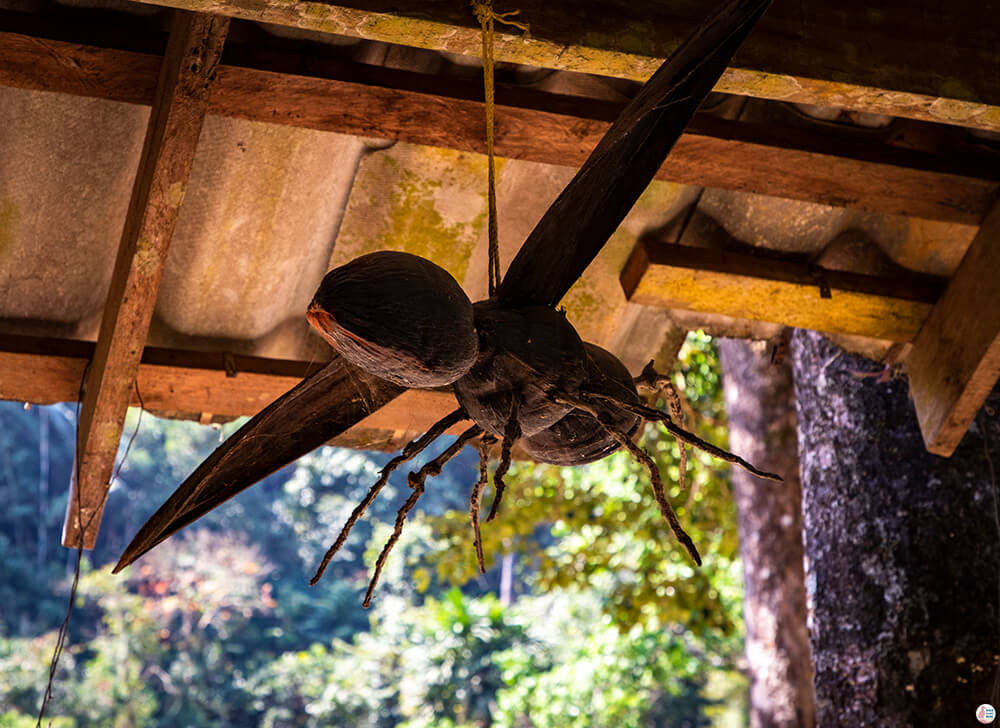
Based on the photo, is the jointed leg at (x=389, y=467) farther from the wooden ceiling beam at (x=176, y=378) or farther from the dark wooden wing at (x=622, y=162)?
the wooden ceiling beam at (x=176, y=378)

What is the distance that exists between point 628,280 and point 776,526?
301cm

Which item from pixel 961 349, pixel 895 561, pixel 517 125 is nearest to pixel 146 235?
pixel 517 125

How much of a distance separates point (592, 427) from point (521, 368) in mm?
161

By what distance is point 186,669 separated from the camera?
49.0 ft

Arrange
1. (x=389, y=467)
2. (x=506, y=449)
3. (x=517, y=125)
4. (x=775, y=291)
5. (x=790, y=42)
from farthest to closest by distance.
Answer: (x=775, y=291) < (x=517, y=125) < (x=790, y=42) < (x=389, y=467) < (x=506, y=449)

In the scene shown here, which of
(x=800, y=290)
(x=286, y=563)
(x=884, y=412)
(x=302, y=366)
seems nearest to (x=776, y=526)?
(x=884, y=412)

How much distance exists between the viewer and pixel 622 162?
1351 millimetres

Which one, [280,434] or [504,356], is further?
[280,434]

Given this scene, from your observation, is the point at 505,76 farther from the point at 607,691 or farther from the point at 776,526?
the point at 607,691

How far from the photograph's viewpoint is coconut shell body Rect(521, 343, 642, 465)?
4.22 ft

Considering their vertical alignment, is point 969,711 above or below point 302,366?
below

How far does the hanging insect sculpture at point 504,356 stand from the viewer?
3.64 ft

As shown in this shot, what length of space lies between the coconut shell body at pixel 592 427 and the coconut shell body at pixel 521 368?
4cm

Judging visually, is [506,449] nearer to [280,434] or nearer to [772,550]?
[280,434]
